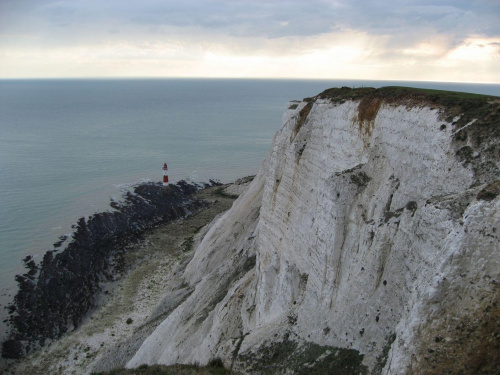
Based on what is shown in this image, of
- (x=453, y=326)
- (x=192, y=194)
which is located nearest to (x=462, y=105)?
(x=453, y=326)

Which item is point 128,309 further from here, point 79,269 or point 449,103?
point 449,103

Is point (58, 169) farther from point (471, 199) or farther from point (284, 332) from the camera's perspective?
point (471, 199)

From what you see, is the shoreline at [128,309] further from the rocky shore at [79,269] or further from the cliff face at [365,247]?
the cliff face at [365,247]

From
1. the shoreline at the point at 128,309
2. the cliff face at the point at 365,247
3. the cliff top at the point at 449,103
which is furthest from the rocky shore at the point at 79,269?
the cliff top at the point at 449,103

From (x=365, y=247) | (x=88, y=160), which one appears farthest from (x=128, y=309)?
(x=88, y=160)

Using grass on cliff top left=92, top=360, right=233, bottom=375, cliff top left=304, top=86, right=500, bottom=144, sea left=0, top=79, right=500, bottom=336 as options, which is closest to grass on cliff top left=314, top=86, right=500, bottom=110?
cliff top left=304, top=86, right=500, bottom=144

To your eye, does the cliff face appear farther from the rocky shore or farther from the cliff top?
the rocky shore

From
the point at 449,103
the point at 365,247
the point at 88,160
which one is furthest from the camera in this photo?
the point at 88,160
